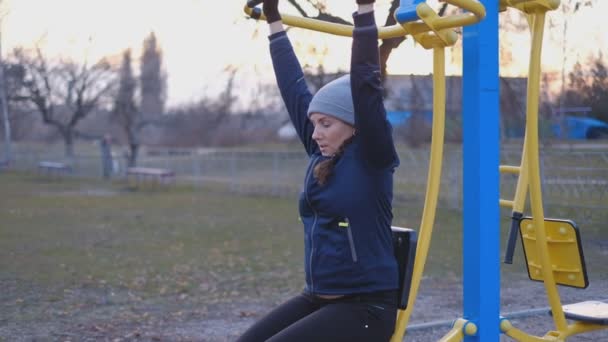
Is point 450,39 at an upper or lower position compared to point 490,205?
upper

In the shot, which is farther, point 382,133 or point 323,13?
point 323,13

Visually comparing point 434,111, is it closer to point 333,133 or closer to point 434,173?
point 434,173

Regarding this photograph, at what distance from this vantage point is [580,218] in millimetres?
5969

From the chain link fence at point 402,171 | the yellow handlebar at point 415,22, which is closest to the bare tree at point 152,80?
the chain link fence at point 402,171

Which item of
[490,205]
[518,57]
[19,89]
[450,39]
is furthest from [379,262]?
[19,89]

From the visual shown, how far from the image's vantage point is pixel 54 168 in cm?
2769

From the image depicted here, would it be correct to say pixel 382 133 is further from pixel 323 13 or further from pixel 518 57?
pixel 518 57

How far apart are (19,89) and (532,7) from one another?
21.7 metres

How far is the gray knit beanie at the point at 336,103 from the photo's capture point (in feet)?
7.72

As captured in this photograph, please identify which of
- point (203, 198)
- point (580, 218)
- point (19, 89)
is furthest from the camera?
point (19, 89)

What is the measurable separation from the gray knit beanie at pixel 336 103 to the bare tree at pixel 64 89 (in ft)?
66.4

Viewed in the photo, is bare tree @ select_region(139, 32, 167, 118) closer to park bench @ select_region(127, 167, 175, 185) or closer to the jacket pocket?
park bench @ select_region(127, 167, 175, 185)

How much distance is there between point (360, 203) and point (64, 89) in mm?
26215

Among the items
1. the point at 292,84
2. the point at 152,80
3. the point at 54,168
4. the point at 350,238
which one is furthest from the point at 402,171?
the point at 54,168
